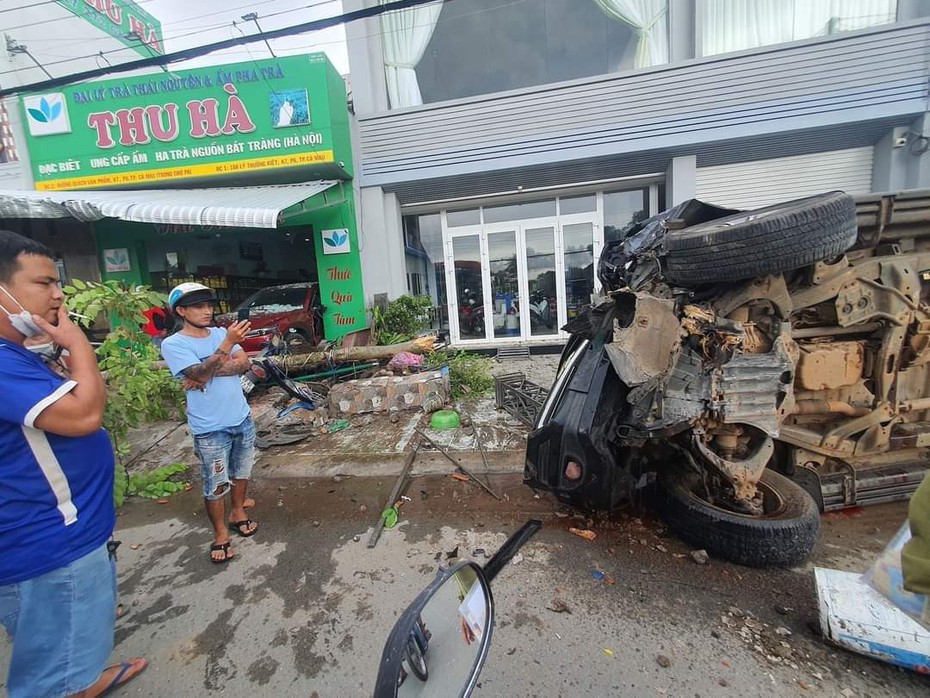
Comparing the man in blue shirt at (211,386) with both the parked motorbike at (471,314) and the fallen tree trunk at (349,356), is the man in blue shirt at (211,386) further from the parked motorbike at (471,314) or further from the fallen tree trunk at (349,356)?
the parked motorbike at (471,314)

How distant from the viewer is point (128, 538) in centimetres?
321

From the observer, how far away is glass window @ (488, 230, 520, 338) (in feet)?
29.6

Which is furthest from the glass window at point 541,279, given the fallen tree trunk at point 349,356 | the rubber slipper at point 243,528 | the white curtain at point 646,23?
the rubber slipper at point 243,528

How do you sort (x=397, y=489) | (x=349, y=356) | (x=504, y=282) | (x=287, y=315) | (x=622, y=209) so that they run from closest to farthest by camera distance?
(x=397, y=489) → (x=349, y=356) → (x=287, y=315) → (x=622, y=209) → (x=504, y=282)

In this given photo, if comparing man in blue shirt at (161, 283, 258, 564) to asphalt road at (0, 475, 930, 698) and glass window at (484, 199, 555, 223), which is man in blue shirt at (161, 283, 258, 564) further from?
glass window at (484, 199, 555, 223)

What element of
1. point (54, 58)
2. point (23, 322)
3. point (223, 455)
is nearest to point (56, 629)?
point (23, 322)

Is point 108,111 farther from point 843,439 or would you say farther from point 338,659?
point 843,439

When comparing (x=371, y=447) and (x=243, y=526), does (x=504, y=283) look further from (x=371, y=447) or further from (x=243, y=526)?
(x=243, y=526)

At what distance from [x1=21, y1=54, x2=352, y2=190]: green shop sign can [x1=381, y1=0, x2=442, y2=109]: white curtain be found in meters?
1.10

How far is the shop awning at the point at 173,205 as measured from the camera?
257 inches

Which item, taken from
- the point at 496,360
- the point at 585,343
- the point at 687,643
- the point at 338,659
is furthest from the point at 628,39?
the point at 338,659

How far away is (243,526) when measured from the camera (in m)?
3.08

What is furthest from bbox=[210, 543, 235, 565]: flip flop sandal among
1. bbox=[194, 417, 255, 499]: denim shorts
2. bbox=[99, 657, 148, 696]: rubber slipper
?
bbox=[99, 657, 148, 696]: rubber slipper

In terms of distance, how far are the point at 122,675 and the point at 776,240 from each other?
391 cm
